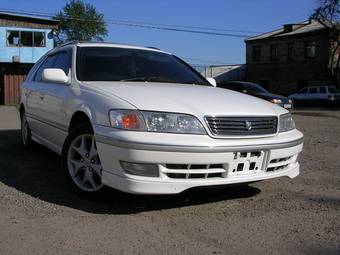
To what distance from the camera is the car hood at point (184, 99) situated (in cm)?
458

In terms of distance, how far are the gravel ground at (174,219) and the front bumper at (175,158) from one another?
311mm

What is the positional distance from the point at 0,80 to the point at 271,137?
3433cm

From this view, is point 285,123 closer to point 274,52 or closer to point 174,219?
point 174,219

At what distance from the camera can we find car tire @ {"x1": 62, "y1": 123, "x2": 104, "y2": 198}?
16.3ft

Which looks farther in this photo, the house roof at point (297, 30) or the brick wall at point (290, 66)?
the house roof at point (297, 30)

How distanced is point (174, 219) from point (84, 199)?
1.04m

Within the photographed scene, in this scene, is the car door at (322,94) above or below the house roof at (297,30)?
below

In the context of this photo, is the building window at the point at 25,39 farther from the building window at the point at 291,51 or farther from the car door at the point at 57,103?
the car door at the point at 57,103

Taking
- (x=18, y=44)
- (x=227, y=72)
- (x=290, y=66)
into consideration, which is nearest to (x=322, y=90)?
(x=290, y=66)

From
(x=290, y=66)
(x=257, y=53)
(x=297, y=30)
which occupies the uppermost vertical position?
(x=297, y=30)

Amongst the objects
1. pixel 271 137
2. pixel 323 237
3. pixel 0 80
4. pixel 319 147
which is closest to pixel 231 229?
pixel 323 237

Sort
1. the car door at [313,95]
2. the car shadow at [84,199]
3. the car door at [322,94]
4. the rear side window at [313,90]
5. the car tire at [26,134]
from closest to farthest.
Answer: the car shadow at [84,199] < the car tire at [26,134] < the car door at [322,94] < the car door at [313,95] < the rear side window at [313,90]

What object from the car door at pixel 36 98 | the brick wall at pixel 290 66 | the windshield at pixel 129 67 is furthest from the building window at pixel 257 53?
the windshield at pixel 129 67

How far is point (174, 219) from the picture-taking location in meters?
4.48
